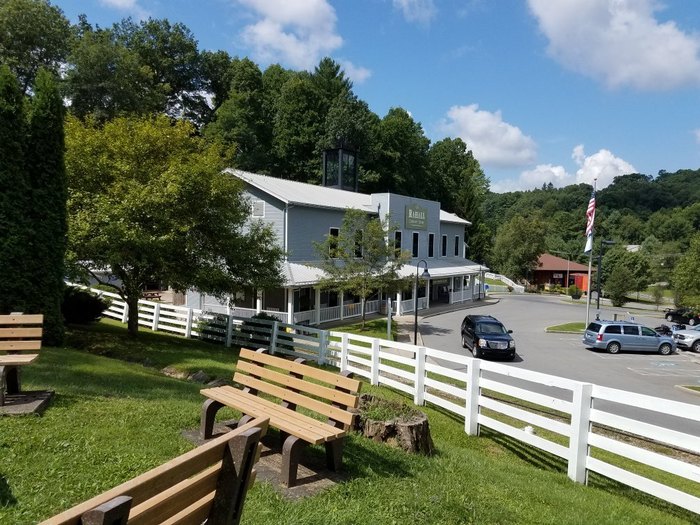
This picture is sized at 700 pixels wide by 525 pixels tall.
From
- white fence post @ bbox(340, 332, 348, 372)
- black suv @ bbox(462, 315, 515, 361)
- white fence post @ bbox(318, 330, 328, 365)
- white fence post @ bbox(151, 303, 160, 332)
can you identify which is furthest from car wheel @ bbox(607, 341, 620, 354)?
white fence post @ bbox(151, 303, 160, 332)

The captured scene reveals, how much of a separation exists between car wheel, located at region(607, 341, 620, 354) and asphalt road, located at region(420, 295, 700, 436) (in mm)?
329

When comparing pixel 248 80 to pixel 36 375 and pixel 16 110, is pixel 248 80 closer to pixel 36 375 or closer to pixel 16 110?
pixel 16 110

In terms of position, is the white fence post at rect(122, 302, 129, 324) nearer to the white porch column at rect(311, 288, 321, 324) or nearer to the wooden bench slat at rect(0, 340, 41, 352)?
the white porch column at rect(311, 288, 321, 324)

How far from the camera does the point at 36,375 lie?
8344 millimetres

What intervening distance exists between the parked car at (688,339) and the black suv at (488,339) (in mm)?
12508

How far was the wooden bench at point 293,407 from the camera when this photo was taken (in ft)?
14.5

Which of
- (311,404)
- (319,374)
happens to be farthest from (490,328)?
(311,404)

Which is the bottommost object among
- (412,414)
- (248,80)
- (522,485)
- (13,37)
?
(522,485)

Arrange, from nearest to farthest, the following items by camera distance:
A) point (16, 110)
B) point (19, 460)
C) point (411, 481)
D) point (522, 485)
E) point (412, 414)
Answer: point (19, 460), point (411, 481), point (522, 485), point (412, 414), point (16, 110)

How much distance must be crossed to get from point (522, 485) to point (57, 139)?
1336 centimetres

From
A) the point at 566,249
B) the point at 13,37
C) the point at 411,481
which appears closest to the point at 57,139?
the point at 411,481

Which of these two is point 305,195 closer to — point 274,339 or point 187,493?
point 274,339

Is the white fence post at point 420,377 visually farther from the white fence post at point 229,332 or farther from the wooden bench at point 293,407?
the white fence post at point 229,332

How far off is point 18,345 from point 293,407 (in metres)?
3.94
